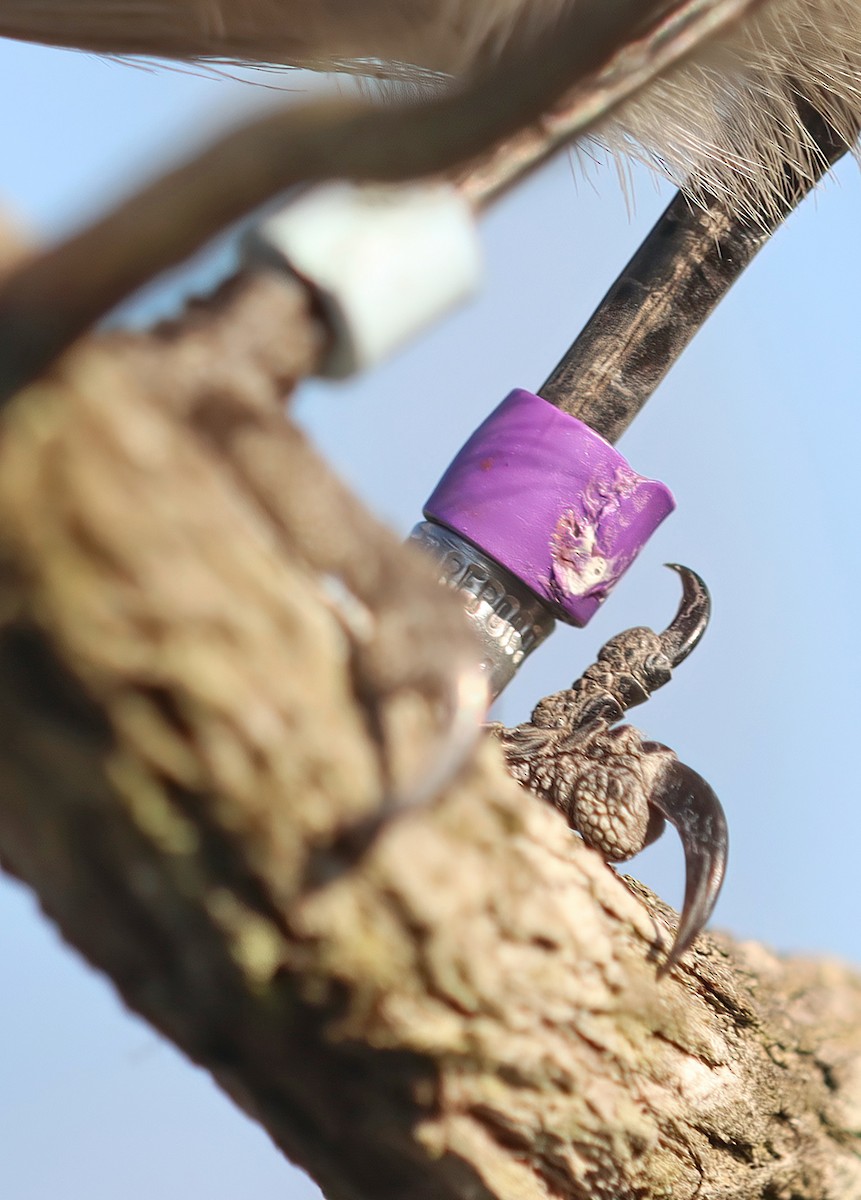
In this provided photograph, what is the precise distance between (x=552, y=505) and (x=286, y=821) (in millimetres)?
337

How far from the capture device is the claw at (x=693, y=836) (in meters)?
0.50

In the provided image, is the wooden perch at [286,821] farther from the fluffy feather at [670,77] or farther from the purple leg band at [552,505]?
the fluffy feather at [670,77]

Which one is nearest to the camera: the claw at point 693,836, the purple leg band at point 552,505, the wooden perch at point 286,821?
the wooden perch at point 286,821

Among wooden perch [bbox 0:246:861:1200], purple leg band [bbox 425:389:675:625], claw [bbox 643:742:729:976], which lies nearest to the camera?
wooden perch [bbox 0:246:861:1200]

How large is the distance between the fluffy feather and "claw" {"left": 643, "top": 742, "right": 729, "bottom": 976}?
1.20ft

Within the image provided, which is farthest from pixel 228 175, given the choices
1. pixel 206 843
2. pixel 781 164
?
pixel 781 164

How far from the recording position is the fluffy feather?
0.57 metres

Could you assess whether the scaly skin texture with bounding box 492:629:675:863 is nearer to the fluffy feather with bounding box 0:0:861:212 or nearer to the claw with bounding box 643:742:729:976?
the claw with bounding box 643:742:729:976

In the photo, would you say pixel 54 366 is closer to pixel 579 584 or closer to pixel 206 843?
pixel 206 843

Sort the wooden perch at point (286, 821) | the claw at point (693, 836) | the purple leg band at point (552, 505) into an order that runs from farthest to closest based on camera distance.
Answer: the purple leg band at point (552, 505) < the claw at point (693, 836) < the wooden perch at point (286, 821)

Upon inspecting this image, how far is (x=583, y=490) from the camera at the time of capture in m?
0.62

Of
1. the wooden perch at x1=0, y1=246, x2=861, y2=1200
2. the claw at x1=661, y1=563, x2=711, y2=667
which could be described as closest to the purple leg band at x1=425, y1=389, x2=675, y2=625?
the claw at x1=661, y1=563, x2=711, y2=667

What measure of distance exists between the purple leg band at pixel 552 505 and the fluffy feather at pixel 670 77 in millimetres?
188

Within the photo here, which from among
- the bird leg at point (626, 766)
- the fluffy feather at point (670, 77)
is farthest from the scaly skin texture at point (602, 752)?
the fluffy feather at point (670, 77)
